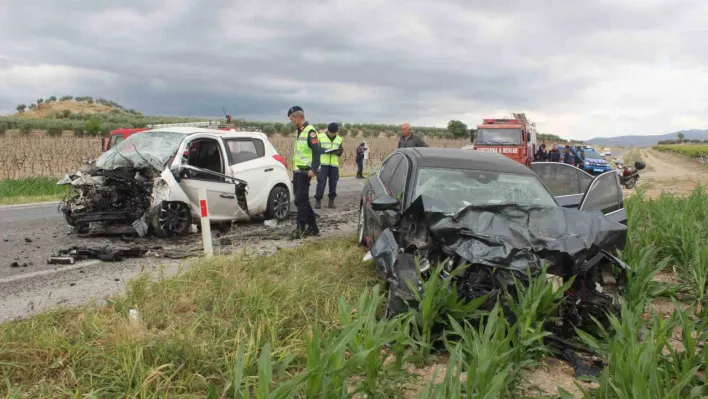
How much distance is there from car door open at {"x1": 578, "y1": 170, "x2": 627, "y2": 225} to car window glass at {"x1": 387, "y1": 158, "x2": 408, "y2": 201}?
184cm

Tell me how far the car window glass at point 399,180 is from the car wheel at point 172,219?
3215 millimetres

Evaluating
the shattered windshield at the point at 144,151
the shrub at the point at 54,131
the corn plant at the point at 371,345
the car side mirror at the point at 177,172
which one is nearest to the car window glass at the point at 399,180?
the corn plant at the point at 371,345

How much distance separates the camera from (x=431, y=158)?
573cm

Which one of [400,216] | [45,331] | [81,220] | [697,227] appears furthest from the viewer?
[81,220]

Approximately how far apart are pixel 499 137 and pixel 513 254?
15957 mm

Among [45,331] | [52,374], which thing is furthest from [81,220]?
[52,374]

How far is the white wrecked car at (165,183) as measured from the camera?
23.5 ft

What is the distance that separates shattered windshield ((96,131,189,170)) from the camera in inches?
290

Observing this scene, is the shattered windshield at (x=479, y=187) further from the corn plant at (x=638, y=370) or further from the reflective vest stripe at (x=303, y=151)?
the reflective vest stripe at (x=303, y=151)

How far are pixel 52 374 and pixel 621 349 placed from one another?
3.29 m

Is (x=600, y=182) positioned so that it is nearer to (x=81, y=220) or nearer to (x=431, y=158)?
(x=431, y=158)

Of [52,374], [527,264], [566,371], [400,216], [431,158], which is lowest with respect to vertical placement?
[566,371]

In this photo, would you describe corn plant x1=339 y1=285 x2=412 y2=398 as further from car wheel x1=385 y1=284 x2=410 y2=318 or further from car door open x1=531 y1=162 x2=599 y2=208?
car door open x1=531 y1=162 x2=599 y2=208

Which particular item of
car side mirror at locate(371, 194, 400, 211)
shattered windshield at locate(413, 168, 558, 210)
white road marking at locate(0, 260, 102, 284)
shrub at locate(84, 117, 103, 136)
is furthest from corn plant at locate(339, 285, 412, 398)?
shrub at locate(84, 117, 103, 136)
